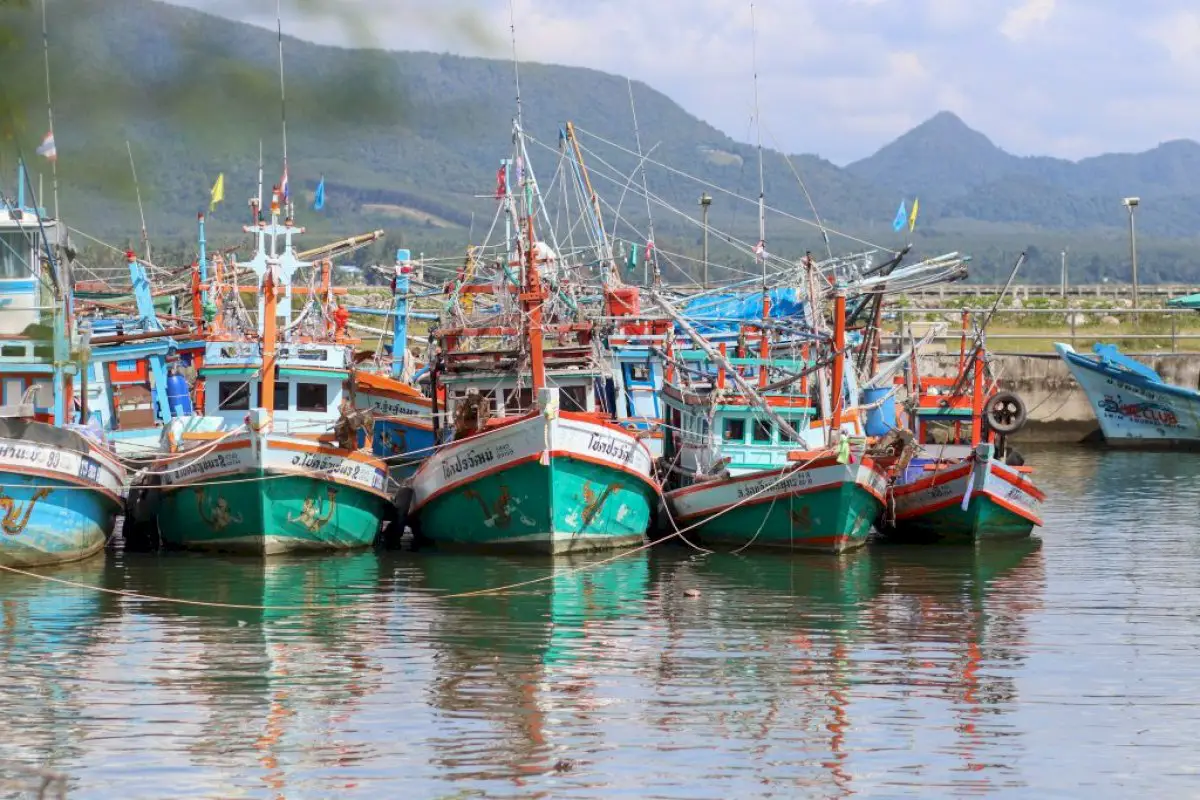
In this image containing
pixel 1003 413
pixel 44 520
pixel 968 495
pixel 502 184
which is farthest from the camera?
pixel 1003 413

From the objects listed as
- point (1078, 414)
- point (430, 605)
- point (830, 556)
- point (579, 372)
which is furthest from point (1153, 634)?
point (1078, 414)

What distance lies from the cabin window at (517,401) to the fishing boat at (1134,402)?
27.1 metres

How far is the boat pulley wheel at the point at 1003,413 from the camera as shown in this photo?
Answer: 36500 millimetres

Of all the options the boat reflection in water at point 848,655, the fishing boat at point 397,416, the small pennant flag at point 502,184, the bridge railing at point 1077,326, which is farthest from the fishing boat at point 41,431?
the bridge railing at point 1077,326

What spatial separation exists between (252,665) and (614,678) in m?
4.13

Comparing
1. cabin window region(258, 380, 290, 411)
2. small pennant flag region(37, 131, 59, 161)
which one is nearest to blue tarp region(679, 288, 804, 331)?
cabin window region(258, 380, 290, 411)

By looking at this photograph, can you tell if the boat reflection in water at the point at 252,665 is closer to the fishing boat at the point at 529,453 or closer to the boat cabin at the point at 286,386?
the fishing boat at the point at 529,453

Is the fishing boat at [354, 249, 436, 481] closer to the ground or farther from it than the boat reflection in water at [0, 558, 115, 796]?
farther from it

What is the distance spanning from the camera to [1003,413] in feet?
123

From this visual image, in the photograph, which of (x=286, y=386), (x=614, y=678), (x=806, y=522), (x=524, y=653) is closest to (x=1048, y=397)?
(x=806, y=522)

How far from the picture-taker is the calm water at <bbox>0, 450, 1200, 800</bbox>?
1641cm

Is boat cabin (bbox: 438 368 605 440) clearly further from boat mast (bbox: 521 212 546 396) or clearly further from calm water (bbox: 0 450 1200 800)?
calm water (bbox: 0 450 1200 800)

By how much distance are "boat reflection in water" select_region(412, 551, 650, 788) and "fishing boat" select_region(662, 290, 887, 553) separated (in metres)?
1.79

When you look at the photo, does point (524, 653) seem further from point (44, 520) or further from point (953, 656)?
point (44, 520)
